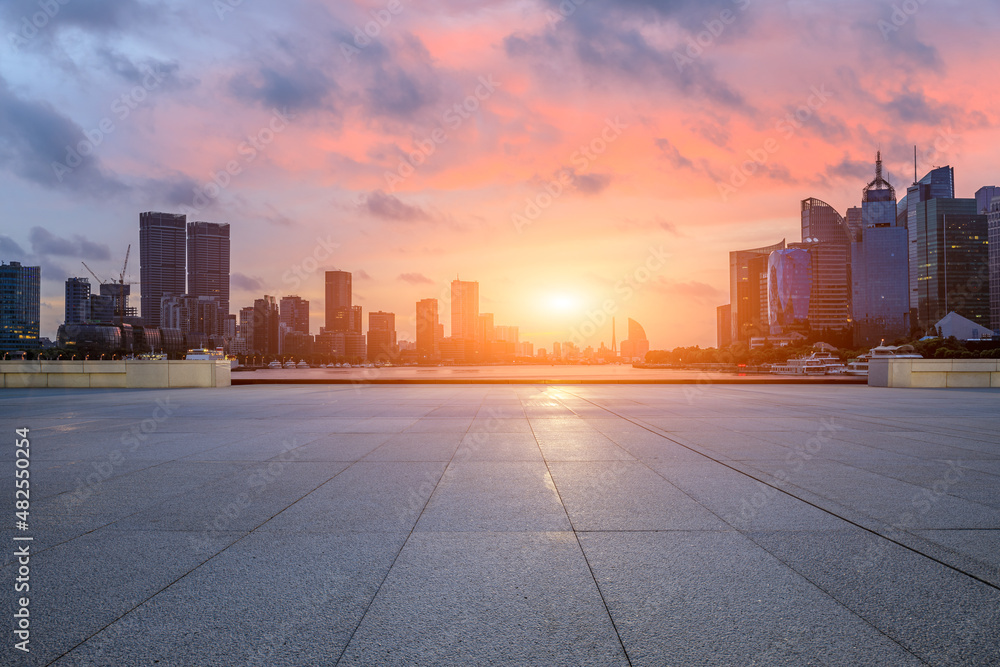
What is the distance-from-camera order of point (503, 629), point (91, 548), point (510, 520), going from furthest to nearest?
point (510, 520), point (91, 548), point (503, 629)

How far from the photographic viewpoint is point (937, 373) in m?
30.0

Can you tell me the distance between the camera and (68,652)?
11.6 ft

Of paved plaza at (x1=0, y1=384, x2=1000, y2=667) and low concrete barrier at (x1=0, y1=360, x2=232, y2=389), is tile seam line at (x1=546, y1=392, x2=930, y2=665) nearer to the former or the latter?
paved plaza at (x1=0, y1=384, x2=1000, y2=667)

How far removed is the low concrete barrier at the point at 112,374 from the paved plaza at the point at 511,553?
68.1 feet

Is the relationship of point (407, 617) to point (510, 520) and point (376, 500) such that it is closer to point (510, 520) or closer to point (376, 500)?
point (510, 520)

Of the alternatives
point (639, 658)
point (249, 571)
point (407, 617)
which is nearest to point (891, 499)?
point (639, 658)

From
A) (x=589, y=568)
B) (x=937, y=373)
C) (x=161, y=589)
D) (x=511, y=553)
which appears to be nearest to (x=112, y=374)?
(x=161, y=589)

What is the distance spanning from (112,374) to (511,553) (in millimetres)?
33550

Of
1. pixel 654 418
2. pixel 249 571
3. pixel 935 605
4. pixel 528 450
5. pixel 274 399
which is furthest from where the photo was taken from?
pixel 274 399

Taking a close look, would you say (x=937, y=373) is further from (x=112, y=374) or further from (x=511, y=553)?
(x=112, y=374)

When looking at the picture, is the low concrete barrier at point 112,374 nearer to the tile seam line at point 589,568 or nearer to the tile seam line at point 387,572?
the tile seam line at point 387,572

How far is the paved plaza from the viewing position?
12.0 feet

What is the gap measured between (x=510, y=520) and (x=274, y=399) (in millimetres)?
19302

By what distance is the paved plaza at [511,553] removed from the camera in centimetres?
364
